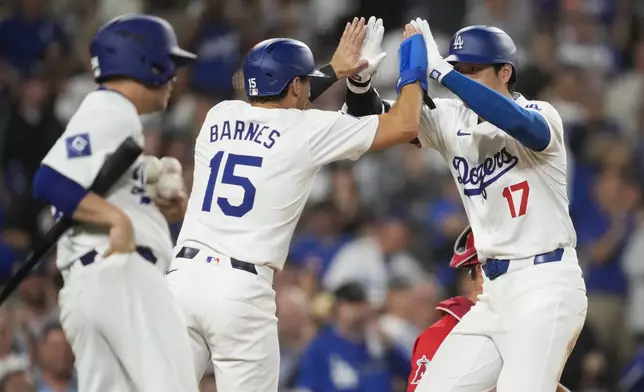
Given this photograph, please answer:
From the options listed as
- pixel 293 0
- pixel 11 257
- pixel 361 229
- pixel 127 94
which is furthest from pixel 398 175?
pixel 127 94

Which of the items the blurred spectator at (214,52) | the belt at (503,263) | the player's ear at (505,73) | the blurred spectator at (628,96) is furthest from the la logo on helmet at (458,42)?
the blurred spectator at (628,96)

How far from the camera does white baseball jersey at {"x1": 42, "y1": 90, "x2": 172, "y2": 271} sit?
5277 mm

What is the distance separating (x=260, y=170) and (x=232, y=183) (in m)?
0.14

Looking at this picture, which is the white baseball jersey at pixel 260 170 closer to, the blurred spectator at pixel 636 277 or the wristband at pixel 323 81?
the wristband at pixel 323 81

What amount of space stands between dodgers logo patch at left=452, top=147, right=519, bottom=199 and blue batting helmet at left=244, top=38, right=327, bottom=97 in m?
0.86

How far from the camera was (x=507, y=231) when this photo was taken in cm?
614

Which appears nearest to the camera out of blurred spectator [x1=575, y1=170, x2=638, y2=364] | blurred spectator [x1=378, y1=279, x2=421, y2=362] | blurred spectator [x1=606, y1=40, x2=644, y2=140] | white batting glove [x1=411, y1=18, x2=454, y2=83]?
white batting glove [x1=411, y1=18, x2=454, y2=83]

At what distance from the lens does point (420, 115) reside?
6.43 meters

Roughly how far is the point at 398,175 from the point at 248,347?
249 inches

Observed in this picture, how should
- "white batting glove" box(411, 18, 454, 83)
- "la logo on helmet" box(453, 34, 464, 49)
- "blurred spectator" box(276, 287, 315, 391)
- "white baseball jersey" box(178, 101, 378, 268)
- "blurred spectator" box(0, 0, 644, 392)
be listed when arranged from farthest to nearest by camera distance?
1. "blurred spectator" box(0, 0, 644, 392)
2. "blurred spectator" box(276, 287, 315, 391)
3. "la logo on helmet" box(453, 34, 464, 49)
4. "white batting glove" box(411, 18, 454, 83)
5. "white baseball jersey" box(178, 101, 378, 268)

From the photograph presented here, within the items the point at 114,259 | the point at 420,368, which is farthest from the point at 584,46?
the point at 114,259

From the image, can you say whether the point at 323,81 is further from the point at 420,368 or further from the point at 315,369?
the point at 315,369

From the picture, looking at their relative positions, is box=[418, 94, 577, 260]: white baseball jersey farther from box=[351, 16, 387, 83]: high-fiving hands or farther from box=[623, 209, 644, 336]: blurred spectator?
box=[623, 209, 644, 336]: blurred spectator

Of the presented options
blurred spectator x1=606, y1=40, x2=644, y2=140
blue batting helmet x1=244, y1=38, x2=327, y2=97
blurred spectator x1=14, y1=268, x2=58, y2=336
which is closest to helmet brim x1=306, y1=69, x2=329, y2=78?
blue batting helmet x1=244, y1=38, x2=327, y2=97
